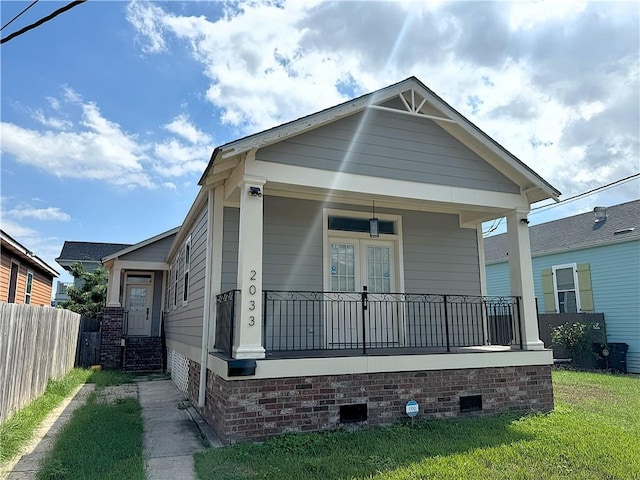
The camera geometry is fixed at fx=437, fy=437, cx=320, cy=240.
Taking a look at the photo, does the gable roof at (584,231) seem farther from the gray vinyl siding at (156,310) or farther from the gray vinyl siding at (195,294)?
the gray vinyl siding at (156,310)

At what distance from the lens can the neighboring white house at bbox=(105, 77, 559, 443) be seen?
18.0 feet

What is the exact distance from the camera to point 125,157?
12.2m

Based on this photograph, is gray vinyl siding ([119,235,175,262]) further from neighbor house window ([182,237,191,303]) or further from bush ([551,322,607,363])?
bush ([551,322,607,363])

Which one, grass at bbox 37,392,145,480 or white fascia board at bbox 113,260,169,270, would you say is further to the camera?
white fascia board at bbox 113,260,169,270

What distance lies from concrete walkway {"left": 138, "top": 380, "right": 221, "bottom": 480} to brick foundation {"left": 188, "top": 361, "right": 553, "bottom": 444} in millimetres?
227

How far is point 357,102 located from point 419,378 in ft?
13.3

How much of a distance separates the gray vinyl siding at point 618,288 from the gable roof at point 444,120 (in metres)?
8.10

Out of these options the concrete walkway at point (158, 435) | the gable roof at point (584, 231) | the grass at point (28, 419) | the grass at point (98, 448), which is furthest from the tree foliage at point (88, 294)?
the gable roof at point (584, 231)

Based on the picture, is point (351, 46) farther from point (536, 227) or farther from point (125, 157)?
point (536, 227)

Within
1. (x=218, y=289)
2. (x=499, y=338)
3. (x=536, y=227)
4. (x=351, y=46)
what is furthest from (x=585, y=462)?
(x=536, y=227)

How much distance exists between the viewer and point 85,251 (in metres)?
27.5

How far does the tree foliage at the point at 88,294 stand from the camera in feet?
65.0

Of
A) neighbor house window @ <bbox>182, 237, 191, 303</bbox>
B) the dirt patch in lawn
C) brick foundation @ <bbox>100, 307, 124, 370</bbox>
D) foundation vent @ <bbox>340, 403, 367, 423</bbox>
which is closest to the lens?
foundation vent @ <bbox>340, 403, 367, 423</bbox>

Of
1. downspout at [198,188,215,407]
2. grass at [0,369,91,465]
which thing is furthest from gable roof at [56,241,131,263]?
downspout at [198,188,215,407]
